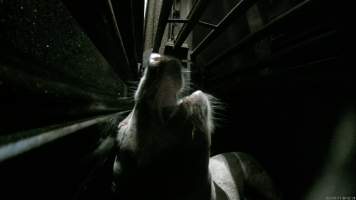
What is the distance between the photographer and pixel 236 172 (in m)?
3.46

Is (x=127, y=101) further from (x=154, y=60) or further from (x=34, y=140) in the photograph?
(x=34, y=140)

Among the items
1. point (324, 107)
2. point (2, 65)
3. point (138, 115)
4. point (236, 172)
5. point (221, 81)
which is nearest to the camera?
point (2, 65)

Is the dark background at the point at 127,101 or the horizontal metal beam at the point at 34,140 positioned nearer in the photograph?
the horizontal metal beam at the point at 34,140

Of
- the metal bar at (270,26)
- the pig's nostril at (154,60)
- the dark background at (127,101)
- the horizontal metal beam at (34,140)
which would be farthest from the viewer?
the metal bar at (270,26)

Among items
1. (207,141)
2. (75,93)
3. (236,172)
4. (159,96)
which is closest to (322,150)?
(236,172)

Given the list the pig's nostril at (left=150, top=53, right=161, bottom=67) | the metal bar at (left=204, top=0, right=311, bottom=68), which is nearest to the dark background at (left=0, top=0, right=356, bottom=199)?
the metal bar at (left=204, top=0, right=311, bottom=68)

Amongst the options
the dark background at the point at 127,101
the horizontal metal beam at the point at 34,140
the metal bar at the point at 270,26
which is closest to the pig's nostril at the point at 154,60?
the dark background at the point at 127,101

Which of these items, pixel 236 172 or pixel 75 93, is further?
pixel 236 172

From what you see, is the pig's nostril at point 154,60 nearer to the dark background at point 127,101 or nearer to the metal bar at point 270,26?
the dark background at point 127,101

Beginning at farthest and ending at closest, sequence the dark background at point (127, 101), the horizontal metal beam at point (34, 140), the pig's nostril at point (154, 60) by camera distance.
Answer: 1. the pig's nostril at point (154, 60)
2. the dark background at point (127, 101)
3. the horizontal metal beam at point (34, 140)

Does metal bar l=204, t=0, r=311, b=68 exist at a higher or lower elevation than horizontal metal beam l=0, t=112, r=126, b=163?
higher

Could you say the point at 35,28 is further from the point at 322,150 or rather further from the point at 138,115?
the point at 322,150

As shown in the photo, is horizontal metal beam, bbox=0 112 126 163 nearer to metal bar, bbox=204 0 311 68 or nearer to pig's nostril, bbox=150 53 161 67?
pig's nostril, bbox=150 53 161 67

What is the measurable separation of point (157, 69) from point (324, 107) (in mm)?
2193
